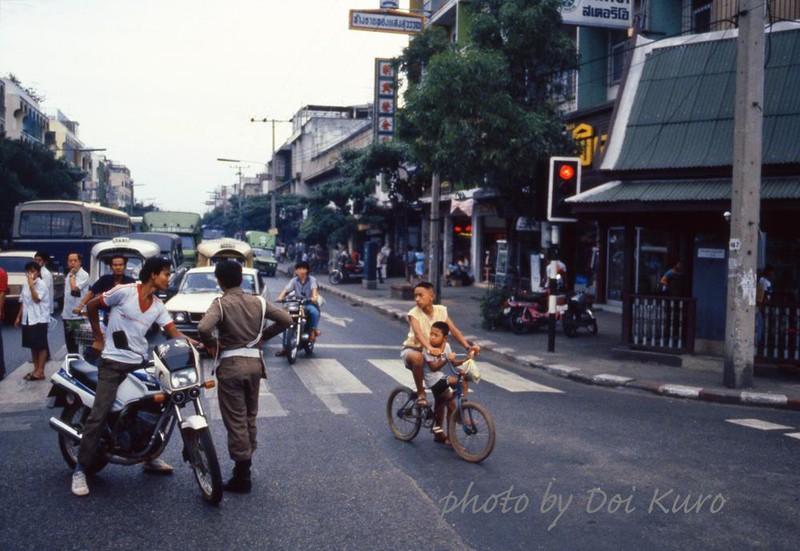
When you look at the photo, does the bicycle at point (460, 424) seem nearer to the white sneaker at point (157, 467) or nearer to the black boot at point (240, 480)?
the black boot at point (240, 480)

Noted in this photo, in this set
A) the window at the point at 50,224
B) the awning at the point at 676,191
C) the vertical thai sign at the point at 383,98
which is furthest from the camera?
the vertical thai sign at the point at 383,98

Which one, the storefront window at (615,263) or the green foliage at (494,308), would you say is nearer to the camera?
the green foliage at (494,308)

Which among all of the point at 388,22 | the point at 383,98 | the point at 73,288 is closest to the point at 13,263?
the point at 73,288

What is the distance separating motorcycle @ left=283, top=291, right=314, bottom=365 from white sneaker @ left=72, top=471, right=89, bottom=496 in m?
7.01

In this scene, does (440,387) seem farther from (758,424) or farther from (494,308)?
(494,308)

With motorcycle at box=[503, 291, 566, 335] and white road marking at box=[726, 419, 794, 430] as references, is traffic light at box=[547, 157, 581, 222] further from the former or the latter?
white road marking at box=[726, 419, 794, 430]

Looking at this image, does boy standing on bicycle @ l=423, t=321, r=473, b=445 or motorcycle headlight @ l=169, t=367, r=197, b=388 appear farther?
boy standing on bicycle @ l=423, t=321, r=473, b=445

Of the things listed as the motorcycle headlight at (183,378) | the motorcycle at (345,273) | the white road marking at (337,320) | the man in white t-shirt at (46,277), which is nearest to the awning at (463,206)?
the motorcycle at (345,273)

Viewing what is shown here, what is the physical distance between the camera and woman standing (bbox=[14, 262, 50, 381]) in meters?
11.2

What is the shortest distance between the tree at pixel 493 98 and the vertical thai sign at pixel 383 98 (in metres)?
13.1

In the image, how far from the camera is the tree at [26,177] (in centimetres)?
4316

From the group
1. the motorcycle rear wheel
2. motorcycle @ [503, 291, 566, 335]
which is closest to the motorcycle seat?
the motorcycle rear wheel

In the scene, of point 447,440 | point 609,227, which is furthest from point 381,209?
point 447,440

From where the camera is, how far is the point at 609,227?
78.0ft
